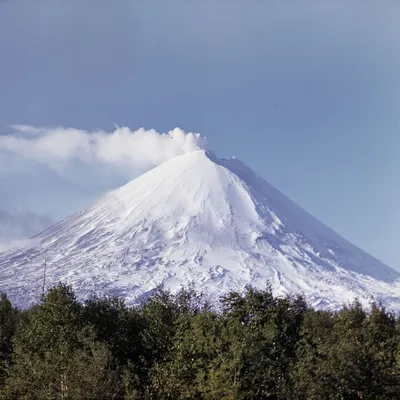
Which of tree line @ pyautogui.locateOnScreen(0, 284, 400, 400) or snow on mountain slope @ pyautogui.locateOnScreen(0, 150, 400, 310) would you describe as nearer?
tree line @ pyautogui.locateOnScreen(0, 284, 400, 400)

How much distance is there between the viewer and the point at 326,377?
23.7m

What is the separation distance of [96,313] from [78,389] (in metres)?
9.12

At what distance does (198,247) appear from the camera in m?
123

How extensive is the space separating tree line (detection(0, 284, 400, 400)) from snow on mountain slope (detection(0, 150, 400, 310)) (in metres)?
72.2

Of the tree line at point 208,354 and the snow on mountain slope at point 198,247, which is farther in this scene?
the snow on mountain slope at point 198,247

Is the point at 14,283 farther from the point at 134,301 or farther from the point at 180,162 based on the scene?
the point at 180,162

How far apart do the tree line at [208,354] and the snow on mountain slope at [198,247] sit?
72.2 metres

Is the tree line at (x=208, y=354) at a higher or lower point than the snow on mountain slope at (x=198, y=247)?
lower

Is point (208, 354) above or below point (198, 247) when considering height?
below

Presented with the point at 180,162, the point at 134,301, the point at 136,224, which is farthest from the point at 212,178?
the point at 134,301

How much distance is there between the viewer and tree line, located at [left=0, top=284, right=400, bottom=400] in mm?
23719

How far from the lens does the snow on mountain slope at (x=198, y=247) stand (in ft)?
362

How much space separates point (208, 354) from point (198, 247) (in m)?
98.0

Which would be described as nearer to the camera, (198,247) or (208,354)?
(208,354)
